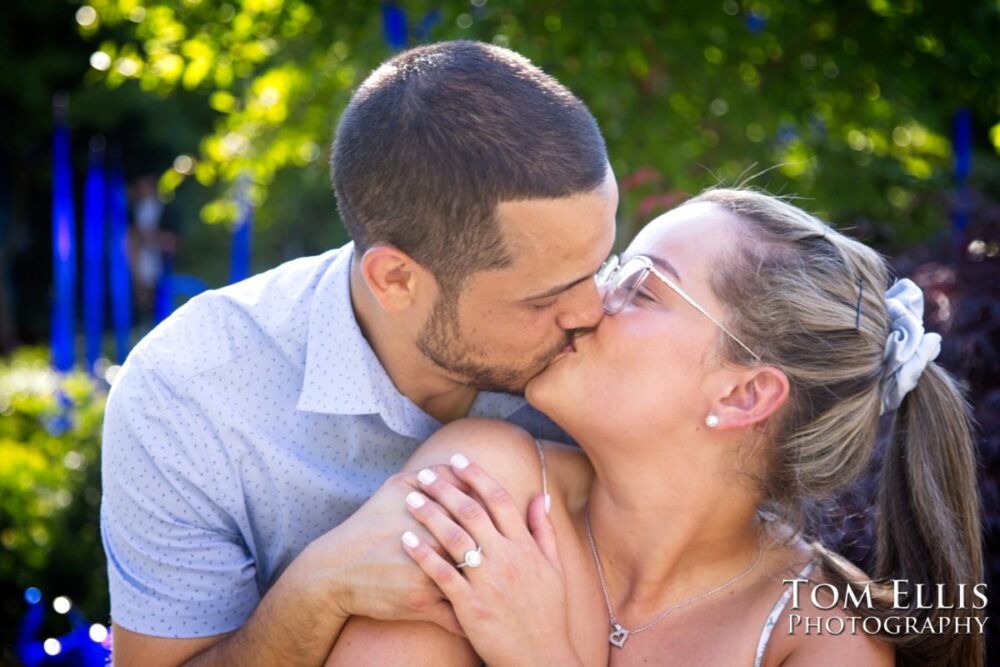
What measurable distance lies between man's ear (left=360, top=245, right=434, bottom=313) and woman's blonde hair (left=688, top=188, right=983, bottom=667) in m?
0.76

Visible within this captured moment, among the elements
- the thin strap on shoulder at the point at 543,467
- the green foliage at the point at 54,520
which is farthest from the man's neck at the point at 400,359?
the green foliage at the point at 54,520

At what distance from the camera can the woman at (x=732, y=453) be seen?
268 centimetres

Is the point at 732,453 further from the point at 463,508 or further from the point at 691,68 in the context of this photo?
the point at 691,68

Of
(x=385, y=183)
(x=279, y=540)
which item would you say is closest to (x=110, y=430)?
(x=279, y=540)

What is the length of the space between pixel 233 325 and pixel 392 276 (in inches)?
17.7

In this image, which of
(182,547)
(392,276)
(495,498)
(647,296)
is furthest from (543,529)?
(182,547)

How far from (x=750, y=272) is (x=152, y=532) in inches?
63.8

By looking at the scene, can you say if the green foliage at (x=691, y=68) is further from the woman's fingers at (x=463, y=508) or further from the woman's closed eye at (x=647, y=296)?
the woman's fingers at (x=463, y=508)

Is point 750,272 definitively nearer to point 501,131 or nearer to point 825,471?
point 825,471

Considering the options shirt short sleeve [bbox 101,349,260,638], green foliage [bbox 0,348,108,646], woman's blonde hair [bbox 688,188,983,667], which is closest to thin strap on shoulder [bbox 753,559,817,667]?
woman's blonde hair [bbox 688,188,983,667]

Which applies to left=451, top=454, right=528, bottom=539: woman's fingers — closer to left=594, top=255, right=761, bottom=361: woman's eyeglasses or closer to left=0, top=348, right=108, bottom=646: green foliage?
left=594, top=255, right=761, bottom=361: woman's eyeglasses

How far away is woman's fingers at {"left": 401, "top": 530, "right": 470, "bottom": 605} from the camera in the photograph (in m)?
2.46

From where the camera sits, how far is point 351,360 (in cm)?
284

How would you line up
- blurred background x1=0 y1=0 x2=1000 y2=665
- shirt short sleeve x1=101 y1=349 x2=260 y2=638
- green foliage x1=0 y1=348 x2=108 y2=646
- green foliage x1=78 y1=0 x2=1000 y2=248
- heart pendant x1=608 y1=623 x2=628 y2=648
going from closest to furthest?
shirt short sleeve x1=101 y1=349 x2=260 y2=638 → heart pendant x1=608 y1=623 x2=628 y2=648 → blurred background x1=0 y1=0 x2=1000 y2=665 → green foliage x1=78 y1=0 x2=1000 y2=248 → green foliage x1=0 y1=348 x2=108 y2=646
